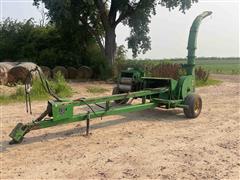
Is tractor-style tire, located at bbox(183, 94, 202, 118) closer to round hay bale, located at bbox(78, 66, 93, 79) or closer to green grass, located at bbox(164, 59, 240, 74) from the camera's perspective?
round hay bale, located at bbox(78, 66, 93, 79)

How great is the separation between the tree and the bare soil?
44.1 ft

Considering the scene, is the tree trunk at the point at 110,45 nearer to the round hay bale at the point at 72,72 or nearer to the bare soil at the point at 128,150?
the round hay bale at the point at 72,72

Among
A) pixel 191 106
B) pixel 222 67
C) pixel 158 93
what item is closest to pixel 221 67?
pixel 222 67

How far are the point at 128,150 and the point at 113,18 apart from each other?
1753 centimetres

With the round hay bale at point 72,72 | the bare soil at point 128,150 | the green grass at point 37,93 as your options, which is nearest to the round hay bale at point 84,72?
the round hay bale at point 72,72

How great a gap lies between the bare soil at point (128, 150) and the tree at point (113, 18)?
44.1 feet

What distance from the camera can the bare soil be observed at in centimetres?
509

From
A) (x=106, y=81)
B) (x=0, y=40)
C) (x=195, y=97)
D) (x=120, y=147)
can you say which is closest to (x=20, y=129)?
(x=120, y=147)

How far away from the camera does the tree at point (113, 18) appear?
70.2 ft

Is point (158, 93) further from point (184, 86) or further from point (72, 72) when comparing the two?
point (72, 72)

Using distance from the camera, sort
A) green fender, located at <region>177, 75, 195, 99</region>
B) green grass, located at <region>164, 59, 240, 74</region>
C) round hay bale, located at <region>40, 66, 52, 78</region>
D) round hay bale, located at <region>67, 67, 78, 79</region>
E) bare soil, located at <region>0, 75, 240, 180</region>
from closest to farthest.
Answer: bare soil, located at <region>0, 75, 240, 180</region>
green fender, located at <region>177, 75, 195, 99</region>
round hay bale, located at <region>40, 66, 52, 78</region>
round hay bale, located at <region>67, 67, 78, 79</region>
green grass, located at <region>164, 59, 240, 74</region>

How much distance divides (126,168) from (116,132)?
2169 mm

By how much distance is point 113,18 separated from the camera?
74.4 feet

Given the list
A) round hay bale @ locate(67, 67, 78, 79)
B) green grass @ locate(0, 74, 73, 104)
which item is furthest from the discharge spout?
round hay bale @ locate(67, 67, 78, 79)
